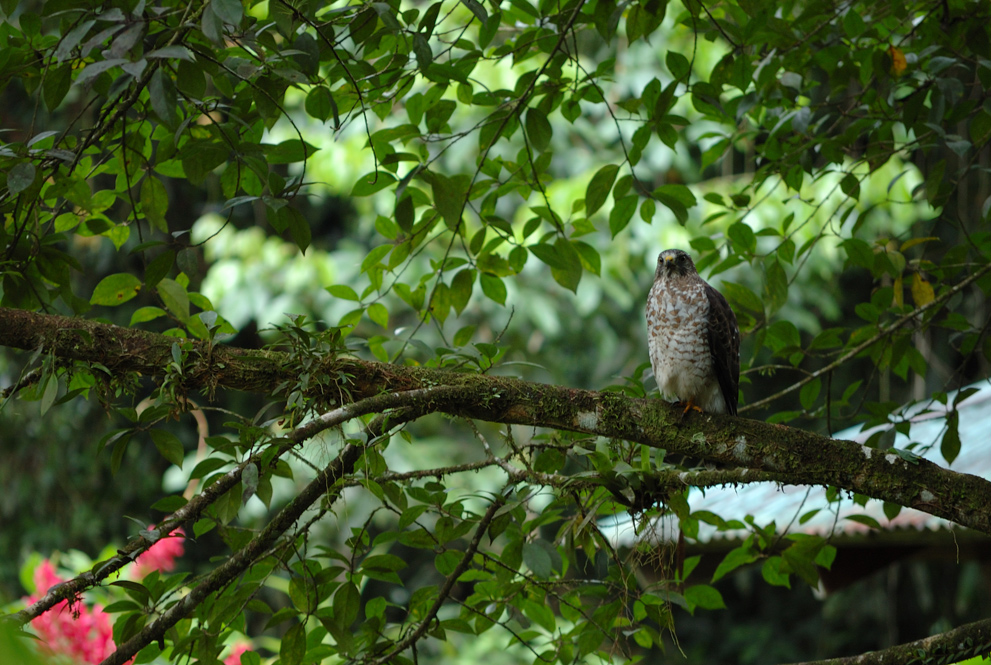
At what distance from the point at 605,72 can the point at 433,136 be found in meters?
0.54

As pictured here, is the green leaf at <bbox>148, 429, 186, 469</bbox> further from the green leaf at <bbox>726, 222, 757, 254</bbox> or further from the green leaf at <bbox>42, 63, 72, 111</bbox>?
the green leaf at <bbox>726, 222, 757, 254</bbox>

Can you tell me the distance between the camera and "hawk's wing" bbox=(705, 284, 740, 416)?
3.00 metres

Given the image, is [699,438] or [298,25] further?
[699,438]

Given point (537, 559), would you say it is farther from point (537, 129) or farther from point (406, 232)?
point (537, 129)

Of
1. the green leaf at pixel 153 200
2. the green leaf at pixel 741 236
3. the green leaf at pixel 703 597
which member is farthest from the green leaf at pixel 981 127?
the green leaf at pixel 153 200

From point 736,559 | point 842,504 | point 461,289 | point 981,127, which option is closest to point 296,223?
point 461,289

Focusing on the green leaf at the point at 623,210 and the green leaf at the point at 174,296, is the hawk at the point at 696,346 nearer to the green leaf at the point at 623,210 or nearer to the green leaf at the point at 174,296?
the green leaf at the point at 623,210

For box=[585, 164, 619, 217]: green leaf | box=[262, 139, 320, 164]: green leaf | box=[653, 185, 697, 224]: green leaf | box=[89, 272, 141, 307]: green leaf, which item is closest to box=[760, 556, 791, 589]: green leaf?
box=[653, 185, 697, 224]: green leaf

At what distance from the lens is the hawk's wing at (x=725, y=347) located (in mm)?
3002

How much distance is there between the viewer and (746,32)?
2.40 m

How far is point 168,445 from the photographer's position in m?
2.00

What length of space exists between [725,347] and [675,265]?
0.47m

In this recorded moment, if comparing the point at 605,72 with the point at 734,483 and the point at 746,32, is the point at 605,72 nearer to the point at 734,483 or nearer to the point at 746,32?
the point at 746,32

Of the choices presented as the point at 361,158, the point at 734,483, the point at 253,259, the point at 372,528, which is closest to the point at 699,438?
the point at 734,483
